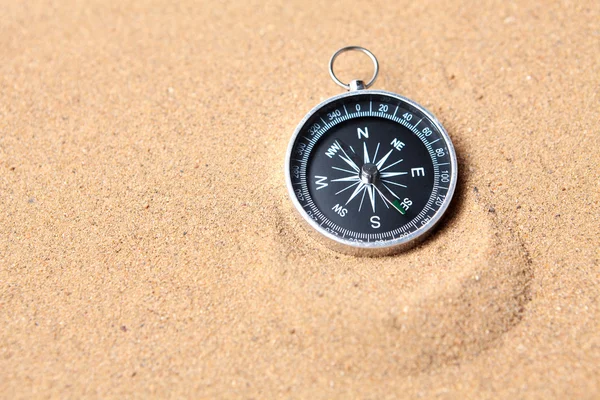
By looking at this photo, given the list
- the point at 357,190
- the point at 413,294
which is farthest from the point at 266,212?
the point at 413,294

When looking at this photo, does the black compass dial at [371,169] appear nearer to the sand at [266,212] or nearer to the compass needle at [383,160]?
the compass needle at [383,160]

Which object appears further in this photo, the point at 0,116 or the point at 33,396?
the point at 0,116

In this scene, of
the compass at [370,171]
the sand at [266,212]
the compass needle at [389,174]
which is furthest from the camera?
the compass needle at [389,174]

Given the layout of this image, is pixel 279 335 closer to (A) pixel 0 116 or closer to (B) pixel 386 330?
(B) pixel 386 330

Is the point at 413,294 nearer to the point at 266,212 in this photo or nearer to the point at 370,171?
the point at 370,171

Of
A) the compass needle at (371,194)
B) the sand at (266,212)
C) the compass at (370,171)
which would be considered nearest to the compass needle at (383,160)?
the compass at (370,171)

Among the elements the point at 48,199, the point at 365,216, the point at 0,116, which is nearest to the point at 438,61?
the point at 365,216
